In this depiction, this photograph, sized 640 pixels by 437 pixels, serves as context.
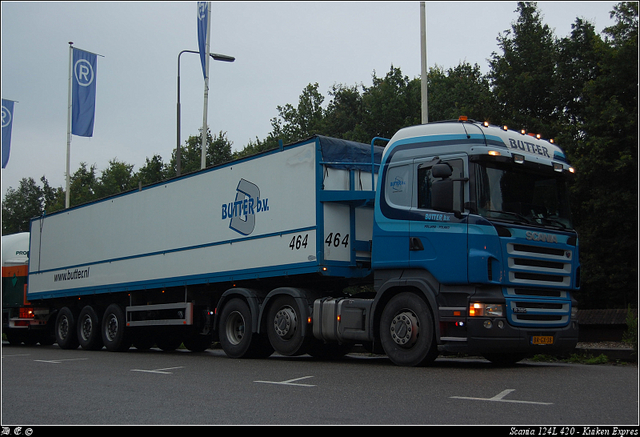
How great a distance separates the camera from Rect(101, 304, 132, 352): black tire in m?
18.0

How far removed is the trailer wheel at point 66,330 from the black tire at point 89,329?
1.24ft

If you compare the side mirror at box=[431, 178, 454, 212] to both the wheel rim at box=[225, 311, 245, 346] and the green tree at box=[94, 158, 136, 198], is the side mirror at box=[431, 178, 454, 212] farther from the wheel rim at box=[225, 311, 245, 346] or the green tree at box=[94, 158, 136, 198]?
the green tree at box=[94, 158, 136, 198]

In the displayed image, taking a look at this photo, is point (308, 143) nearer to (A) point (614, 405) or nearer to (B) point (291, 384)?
(B) point (291, 384)

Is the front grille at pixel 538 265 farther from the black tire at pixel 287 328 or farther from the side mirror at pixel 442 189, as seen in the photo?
the black tire at pixel 287 328

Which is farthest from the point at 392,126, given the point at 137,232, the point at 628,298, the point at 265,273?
the point at 265,273

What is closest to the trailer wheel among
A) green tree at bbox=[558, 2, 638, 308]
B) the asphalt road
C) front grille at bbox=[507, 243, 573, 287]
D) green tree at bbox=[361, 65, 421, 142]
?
the asphalt road

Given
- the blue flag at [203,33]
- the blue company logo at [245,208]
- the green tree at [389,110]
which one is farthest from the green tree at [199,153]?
the blue company logo at [245,208]

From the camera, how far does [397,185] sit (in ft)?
37.4

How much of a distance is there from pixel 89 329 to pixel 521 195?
1260cm

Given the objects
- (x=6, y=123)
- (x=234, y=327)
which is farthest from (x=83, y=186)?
(x=234, y=327)

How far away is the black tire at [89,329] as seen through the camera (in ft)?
62.5

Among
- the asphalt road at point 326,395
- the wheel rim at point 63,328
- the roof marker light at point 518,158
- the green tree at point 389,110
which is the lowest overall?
the asphalt road at point 326,395

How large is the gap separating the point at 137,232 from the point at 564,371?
10.4m

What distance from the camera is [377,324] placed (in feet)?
38.1
